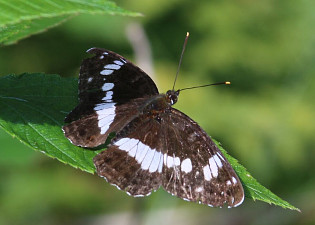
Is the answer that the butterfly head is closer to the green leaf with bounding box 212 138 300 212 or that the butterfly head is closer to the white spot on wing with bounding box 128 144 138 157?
the white spot on wing with bounding box 128 144 138 157

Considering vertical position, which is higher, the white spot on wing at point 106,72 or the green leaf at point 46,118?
the white spot on wing at point 106,72

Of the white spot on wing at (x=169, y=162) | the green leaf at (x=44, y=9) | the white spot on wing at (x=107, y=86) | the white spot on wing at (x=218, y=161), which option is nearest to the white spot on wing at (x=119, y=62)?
the white spot on wing at (x=107, y=86)

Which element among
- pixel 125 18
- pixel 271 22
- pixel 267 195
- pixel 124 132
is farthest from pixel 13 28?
pixel 271 22

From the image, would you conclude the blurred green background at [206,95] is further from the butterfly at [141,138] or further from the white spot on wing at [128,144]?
the white spot on wing at [128,144]

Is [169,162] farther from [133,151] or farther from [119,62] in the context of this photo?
[119,62]

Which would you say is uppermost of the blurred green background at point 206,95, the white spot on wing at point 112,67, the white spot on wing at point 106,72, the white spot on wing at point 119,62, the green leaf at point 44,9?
the green leaf at point 44,9

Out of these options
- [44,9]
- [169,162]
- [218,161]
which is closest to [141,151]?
[169,162]
